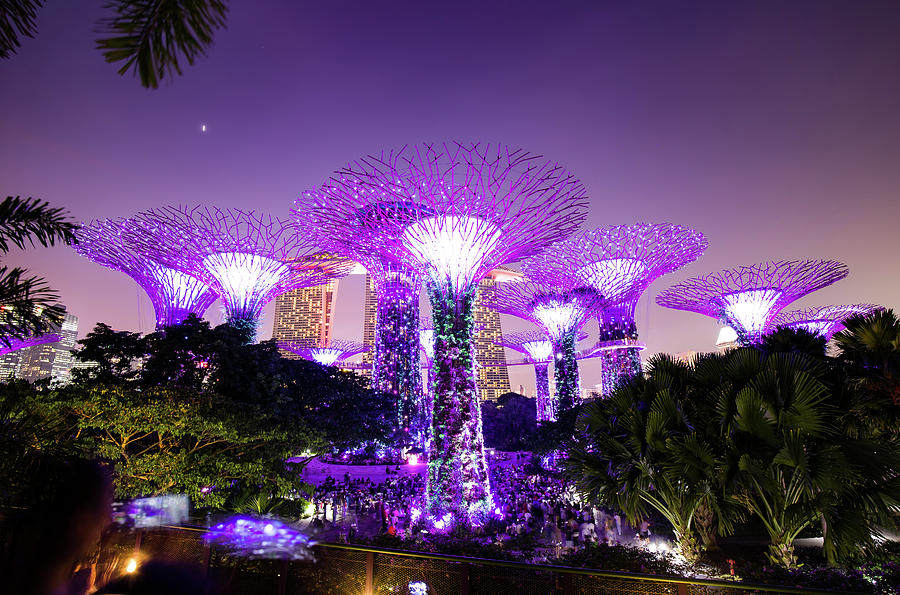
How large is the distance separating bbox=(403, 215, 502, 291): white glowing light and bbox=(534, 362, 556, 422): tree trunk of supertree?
102ft

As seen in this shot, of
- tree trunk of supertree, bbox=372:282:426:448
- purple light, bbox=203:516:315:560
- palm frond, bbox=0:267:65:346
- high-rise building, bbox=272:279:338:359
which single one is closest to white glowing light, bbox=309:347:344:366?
tree trunk of supertree, bbox=372:282:426:448

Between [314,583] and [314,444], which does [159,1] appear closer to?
[314,583]

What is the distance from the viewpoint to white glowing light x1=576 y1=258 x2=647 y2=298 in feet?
99.1

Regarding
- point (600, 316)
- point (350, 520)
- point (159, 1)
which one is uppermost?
point (600, 316)

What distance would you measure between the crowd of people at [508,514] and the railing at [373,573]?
17.6 feet

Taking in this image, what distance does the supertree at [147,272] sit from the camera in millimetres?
24734

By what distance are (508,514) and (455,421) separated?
3.97m

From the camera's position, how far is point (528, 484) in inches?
904

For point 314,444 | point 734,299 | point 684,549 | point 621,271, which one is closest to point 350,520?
point 314,444

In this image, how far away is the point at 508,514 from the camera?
16.5 metres

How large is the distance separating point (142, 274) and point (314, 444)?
809 inches

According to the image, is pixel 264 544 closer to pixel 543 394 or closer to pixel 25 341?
pixel 25 341

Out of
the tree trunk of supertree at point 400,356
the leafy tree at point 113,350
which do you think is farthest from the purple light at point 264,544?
the tree trunk of supertree at point 400,356

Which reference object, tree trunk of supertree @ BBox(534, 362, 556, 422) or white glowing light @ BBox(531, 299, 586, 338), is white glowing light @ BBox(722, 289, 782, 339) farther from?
tree trunk of supertree @ BBox(534, 362, 556, 422)
